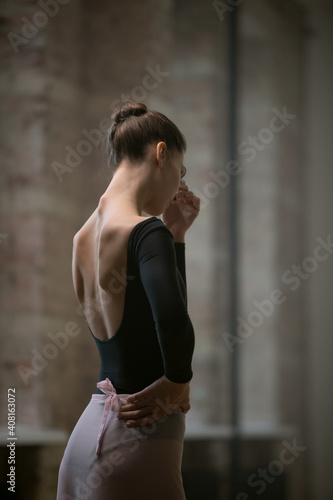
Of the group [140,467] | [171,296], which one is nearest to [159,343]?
[171,296]

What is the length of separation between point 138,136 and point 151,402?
579 mm

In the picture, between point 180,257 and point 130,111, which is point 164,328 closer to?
point 180,257

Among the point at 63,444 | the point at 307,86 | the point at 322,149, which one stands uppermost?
the point at 307,86

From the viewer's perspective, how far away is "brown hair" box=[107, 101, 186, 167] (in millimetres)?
1457

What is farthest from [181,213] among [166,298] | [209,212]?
[209,212]

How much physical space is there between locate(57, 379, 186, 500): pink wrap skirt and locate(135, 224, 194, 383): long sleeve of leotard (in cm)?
13

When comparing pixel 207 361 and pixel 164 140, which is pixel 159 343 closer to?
pixel 164 140

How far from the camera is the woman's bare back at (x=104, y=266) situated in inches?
52.0

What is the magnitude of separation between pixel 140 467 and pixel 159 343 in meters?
0.24

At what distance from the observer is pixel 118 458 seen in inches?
49.8

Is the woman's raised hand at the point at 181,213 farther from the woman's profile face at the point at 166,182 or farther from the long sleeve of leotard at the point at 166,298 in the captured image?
the long sleeve of leotard at the point at 166,298

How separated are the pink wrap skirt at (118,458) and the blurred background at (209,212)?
1.93m

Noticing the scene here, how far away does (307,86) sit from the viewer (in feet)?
12.7

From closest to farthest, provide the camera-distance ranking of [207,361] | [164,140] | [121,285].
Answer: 1. [121,285]
2. [164,140]
3. [207,361]
